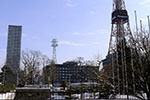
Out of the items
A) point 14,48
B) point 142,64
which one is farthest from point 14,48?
point 142,64

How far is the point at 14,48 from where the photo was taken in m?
40.4

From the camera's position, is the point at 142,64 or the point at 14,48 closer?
the point at 142,64

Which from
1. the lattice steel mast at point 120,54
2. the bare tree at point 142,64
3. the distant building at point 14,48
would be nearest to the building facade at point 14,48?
the distant building at point 14,48

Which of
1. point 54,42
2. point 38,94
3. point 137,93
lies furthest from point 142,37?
point 54,42

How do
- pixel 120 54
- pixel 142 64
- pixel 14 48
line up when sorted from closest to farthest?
pixel 142 64 < pixel 120 54 < pixel 14 48

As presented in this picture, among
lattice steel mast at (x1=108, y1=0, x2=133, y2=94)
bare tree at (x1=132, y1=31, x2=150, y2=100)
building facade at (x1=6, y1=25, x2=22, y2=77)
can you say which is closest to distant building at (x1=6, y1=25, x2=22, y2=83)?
building facade at (x1=6, y1=25, x2=22, y2=77)

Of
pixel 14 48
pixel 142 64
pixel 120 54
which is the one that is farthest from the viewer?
pixel 14 48

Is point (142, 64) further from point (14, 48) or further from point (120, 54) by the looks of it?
point (14, 48)

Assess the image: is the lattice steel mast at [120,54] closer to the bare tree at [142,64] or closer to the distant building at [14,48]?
the bare tree at [142,64]

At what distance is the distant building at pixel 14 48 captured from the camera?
40031 mm

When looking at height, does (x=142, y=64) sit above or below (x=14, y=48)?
below

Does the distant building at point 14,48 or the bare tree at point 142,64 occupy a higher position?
the distant building at point 14,48

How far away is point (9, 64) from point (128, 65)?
109 ft

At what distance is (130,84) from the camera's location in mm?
11078
